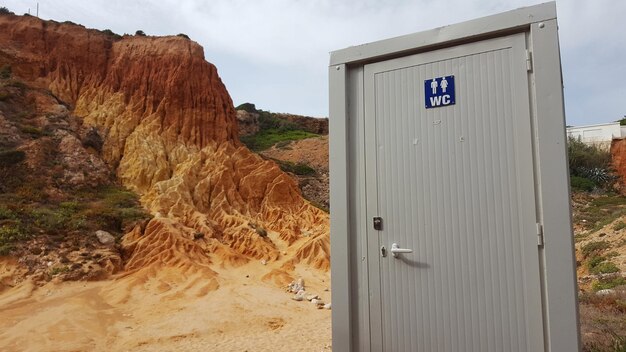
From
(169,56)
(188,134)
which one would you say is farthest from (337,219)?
(169,56)

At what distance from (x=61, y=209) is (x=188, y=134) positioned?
5.96 metres

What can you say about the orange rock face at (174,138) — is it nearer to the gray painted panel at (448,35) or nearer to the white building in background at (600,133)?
the gray painted panel at (448,35)

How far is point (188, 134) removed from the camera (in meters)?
17.2

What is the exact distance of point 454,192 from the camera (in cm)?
277

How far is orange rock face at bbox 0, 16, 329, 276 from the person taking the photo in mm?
13538

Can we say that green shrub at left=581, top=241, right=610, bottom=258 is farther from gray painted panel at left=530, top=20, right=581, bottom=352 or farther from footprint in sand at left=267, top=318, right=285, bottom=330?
gray painted panel at left=530, top=20, right=581, bottom=352

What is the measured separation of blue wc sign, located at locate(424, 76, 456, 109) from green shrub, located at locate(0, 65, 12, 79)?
18.5 metres

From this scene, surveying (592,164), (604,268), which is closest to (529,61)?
(604,268)

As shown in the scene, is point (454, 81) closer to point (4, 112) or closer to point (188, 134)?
point (188, 134)

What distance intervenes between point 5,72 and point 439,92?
737 inches

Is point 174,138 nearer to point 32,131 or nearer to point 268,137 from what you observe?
point 32,131

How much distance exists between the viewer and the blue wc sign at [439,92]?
286 centimetres

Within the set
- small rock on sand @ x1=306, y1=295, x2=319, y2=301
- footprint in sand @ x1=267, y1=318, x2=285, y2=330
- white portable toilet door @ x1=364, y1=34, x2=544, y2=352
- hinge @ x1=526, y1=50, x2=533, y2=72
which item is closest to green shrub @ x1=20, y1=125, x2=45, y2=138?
small rock on sand @ x1=306, y1=295, x2=319, y2=301

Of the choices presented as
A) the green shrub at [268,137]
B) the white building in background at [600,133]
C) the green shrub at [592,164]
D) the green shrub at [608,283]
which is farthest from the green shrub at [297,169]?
the white building in background at [600,133]
